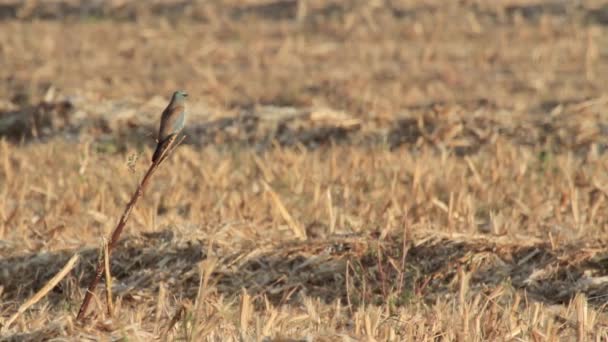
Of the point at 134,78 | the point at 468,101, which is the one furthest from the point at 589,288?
the point at 134,78

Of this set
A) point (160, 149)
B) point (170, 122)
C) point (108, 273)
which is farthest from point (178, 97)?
point (108, 273)

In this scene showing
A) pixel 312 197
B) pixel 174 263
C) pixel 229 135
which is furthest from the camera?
pixel 229 135

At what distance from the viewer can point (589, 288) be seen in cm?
608

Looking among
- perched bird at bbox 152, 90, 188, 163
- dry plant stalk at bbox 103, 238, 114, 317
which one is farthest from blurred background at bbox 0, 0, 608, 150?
perched bird at bbox 152, 90, 188, 163

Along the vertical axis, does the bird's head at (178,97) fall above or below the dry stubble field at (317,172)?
above

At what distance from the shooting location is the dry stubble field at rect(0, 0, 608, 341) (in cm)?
545

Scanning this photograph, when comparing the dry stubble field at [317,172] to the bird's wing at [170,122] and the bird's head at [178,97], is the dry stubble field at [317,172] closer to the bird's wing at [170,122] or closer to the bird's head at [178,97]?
the bird's wing at [170,122]

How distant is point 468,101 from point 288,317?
27.2 ft

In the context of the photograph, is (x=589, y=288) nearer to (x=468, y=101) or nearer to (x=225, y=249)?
(x=225, y=249)

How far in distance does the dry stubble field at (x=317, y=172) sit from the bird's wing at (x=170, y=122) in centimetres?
6

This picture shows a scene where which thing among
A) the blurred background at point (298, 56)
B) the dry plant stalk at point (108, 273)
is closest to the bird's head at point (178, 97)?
the dry plant stalk at point (108, 273)

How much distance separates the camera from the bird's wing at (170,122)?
161 inches

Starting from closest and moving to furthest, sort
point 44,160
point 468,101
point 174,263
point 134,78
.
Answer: point 174,263, point 44,160, point 468,101, point 134,78

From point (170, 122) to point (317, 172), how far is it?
17.2 feet
